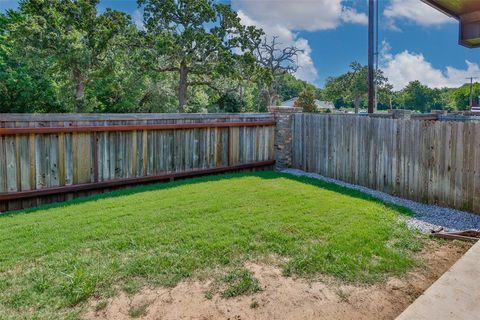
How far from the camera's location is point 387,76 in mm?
43219

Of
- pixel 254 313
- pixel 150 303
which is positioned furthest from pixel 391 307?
pixel 150 303

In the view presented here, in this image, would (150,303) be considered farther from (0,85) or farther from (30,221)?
(0,85)

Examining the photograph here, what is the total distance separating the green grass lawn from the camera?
12.0 ft

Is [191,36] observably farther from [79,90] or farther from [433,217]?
[433,217]

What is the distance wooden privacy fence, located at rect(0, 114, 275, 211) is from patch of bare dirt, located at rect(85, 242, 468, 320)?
405 centimetres

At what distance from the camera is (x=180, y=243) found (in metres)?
4.46

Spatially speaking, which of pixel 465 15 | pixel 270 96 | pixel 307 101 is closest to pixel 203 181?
pixel 465 15

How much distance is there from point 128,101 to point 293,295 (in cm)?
2006

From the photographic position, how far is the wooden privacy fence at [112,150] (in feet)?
21.0

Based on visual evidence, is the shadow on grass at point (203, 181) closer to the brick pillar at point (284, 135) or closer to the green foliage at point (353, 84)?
the brick pillar at point (284, 135)

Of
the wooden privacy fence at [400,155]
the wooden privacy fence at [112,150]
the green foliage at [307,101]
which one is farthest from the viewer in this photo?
the green foliage at [307,101]

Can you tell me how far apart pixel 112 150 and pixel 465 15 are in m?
6.26

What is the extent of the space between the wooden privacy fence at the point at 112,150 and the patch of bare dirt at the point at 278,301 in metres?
4.05

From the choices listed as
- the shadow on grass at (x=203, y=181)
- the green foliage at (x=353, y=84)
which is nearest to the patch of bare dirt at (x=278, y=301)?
the shadow on grass at (x=203, y=181)
